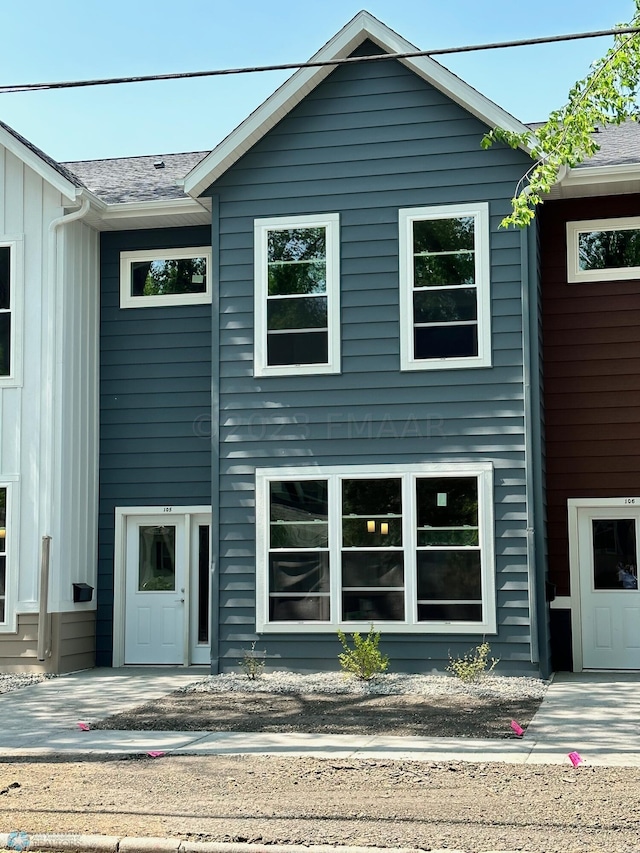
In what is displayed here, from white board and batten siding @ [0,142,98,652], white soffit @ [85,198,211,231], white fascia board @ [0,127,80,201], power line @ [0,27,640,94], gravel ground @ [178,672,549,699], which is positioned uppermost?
white fascia board @ [0,127,80,201]

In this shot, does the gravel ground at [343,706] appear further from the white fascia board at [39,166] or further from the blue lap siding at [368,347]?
the white fascia board at [39,166]

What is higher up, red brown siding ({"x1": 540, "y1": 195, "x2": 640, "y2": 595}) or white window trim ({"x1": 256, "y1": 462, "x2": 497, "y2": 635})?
red brown siding ({"x1": 540, "y1": 195, "x2": 640, "y2": 595})

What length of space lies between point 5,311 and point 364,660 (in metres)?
6.77

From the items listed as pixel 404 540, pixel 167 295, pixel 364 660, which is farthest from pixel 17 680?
pixel 167 295

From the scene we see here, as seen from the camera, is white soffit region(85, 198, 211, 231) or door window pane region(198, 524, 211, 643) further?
door window pane region(198, 524, 211, 643)

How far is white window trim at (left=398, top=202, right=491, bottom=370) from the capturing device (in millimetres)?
13227

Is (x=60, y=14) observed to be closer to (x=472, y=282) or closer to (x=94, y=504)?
(x=472, y=282)

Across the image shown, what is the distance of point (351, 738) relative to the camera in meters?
9.52

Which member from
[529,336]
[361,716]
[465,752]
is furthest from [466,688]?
[529,336]

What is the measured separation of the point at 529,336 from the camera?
1312cm

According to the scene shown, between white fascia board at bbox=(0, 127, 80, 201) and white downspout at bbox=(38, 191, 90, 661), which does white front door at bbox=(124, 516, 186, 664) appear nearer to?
white downspout at bbox=(38, 191, 90, 661)

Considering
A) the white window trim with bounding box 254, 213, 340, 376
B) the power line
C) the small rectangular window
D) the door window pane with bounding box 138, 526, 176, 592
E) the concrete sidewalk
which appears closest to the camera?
the concrete sidewalk

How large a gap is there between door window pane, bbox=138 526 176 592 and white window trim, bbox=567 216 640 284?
21.6ft

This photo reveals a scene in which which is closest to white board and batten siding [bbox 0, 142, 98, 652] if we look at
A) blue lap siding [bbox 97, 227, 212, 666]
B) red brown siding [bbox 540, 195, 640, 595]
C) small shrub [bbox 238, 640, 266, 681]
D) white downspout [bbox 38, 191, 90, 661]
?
white downspout [bbox 38, 191, 90, 661]
